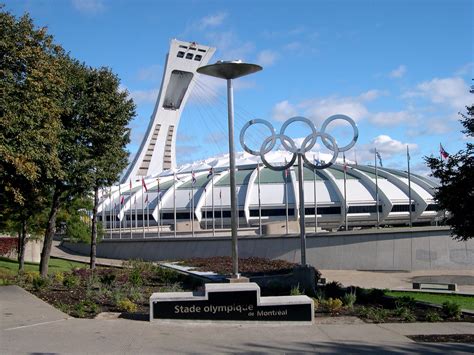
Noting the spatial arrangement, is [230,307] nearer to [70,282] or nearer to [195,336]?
[195,336]

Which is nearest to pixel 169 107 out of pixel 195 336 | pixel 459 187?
pixel 459 187

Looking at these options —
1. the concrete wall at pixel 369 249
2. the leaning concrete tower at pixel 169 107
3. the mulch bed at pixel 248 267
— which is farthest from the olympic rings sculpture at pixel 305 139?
the leaning concrete tower at pixel 169 107

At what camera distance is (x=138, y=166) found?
96312 mm

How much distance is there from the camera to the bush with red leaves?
46094 mm

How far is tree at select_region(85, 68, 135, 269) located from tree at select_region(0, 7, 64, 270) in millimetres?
3786

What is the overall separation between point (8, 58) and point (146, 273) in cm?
822

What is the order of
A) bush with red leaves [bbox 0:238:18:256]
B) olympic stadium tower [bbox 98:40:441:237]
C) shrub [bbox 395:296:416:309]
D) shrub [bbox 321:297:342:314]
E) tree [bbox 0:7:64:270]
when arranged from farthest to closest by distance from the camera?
olympic stadium tower [bbox 98:40:441:237], bush with red leaves [bbox 0:238:18:256], tree [bbox 0:7:64:270], shrub [bbox 395:296:416:309], shrub [bbox 321:297:342:314]

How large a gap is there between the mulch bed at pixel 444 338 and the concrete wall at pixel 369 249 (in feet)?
91.8

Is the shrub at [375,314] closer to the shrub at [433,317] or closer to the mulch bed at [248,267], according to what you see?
the shrub at [433,317]

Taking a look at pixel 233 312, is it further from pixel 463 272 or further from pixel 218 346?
pixel 463 272

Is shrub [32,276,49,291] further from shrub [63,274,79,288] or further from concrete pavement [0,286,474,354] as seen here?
concrete pavement [0,286,474,354]

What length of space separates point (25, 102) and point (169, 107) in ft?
280

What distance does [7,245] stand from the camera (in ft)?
153

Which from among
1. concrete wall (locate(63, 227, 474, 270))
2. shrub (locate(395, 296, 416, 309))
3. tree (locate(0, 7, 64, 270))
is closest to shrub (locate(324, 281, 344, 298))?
shrub (locate(395, 296, 416, 309))
